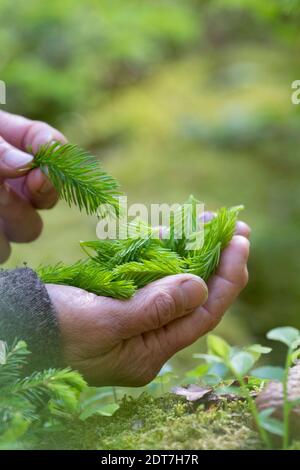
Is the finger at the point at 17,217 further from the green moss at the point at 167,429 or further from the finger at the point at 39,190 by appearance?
the green moss at the point at 167,429

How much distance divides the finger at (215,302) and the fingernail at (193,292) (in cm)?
6

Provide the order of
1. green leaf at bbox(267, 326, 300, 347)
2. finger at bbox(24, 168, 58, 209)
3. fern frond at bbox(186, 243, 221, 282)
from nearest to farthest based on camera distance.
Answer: green leaf at bbox(267, 326, 300, 347)
fern frond at bbox(186, 243, 221, 282)
finger at bbox(24, 168, 58, 209)

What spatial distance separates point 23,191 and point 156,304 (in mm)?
607

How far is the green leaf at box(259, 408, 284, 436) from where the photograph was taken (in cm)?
72

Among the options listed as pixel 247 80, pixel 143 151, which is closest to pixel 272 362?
pixel 143 151

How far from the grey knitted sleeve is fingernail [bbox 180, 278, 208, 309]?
0.17 m

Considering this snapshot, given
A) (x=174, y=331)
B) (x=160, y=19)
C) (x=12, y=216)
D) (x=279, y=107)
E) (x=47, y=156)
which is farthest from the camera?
(x=160, y=19)

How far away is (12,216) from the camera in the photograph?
1408mm

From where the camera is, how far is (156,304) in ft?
2.82

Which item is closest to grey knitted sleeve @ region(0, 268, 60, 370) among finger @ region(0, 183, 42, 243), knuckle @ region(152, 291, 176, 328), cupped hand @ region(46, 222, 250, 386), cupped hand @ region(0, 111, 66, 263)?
cupped hand @ region(46, 222, 250, 386)

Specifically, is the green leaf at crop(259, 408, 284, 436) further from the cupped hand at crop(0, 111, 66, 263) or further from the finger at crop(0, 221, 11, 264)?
the finger at crop(0, 221, 11, 264)

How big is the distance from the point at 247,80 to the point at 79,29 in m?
1.26

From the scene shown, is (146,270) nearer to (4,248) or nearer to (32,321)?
(32,321)
